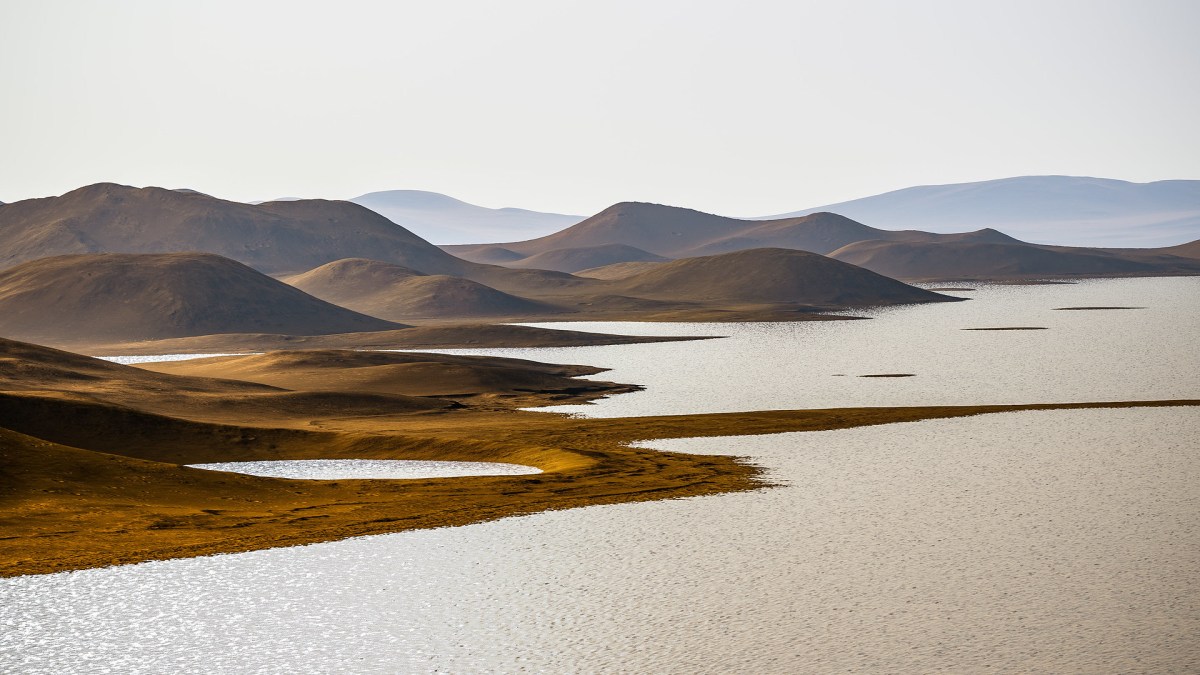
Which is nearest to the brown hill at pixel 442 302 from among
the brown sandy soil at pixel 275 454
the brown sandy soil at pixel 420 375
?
the brown sandy soil at pixel 420 375

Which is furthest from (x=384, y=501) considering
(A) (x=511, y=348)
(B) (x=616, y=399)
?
(A) (x=511, y=348)

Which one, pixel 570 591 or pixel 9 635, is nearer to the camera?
pixel 9 635

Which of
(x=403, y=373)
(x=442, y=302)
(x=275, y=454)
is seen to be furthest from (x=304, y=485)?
(x=442, y=302)

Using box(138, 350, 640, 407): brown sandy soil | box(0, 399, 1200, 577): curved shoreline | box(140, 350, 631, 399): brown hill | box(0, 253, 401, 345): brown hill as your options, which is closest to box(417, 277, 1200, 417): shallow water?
box(138, 350, 640, 407): brown sandy soil

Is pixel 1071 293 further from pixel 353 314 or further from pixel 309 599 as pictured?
pixel 309 599

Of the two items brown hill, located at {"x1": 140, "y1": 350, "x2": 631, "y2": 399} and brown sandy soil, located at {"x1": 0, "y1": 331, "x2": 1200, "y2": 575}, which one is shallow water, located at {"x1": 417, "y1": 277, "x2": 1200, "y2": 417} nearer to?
brown hill, located at {"x1": 140, "y1": 350, "x2": 631, "y2": 399}

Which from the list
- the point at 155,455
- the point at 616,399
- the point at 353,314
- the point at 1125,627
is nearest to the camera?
the point at 1125,627

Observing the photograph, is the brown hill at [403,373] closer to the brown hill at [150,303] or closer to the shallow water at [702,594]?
the shallow water at [702,594]
